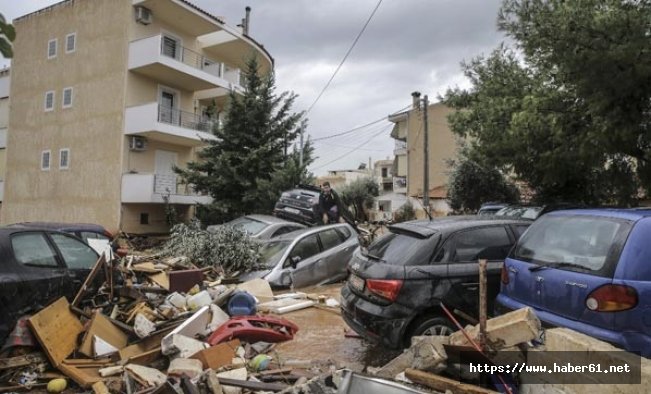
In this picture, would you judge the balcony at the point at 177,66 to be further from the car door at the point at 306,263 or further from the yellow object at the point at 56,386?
the yellow object at the point at 56,386

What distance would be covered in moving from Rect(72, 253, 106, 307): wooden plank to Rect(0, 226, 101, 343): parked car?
15 cm

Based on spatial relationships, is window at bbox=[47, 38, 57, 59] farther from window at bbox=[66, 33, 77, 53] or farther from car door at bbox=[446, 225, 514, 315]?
car door at bbox=[446, 225, 514, 315]

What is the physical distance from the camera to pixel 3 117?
92.0ft

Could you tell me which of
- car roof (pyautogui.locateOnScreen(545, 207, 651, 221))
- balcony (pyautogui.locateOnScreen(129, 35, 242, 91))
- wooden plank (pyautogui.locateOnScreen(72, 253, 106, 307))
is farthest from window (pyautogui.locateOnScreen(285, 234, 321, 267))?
balcony (pyautogui.locateOnScreen(129, 35, 242, 91))

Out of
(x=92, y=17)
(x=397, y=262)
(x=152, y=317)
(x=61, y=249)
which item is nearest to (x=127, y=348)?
(x=152, y=317)

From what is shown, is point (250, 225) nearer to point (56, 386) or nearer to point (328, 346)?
point (328, 346)

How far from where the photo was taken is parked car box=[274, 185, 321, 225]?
13.4 m

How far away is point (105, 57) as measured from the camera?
2172 cm

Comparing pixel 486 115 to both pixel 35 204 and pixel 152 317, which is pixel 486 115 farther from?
pixel 35 204

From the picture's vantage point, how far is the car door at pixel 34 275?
556cm

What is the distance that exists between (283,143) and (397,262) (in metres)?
15.0

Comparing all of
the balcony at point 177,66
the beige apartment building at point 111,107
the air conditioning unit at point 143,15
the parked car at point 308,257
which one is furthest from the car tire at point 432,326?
the air conditioning unit at point 143,15

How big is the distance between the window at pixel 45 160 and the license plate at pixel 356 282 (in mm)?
22558

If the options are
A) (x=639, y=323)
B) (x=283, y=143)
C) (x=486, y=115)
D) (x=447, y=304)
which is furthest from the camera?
(x=283, y=143)
